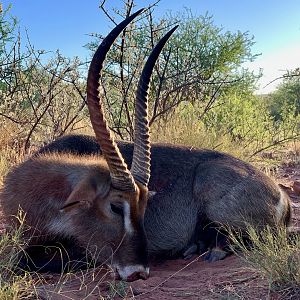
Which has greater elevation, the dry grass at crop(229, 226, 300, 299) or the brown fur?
the brown fur

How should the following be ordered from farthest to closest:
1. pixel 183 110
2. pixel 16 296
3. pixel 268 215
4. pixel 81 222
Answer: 1. pixel 183 110
2. pixel 268 215
3. pixel 81 222
4. pixel 16 296

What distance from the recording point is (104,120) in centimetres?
397

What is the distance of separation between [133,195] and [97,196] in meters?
0.32

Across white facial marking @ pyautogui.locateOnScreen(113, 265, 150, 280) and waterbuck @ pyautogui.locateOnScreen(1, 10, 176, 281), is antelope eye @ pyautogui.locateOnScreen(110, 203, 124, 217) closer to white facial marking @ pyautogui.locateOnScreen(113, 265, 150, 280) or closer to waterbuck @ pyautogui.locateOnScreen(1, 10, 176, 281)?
waterbuck @ pyautogui.locateOnScreen(1, 10, 176, 281)

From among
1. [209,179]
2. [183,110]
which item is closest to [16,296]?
[209,179]

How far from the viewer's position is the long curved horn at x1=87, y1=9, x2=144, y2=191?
12.5 ft

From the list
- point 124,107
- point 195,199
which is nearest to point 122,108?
point 124,107

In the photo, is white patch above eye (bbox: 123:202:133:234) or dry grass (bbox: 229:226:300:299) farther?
white patch above eye (bbox: 123:202:133:234)

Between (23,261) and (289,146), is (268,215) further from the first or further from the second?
(289,146)

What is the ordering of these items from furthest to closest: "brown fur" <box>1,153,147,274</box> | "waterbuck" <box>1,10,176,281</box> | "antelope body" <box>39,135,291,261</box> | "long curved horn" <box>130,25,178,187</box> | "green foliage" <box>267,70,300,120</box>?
1. "green foliage" <box>267,70,300,120</box>
2. "antelope body" <box>39,135,291,261</box>
3. "long curved horn" <box>130,25,178,187</box>
4. "brown fur" <box>1,153,147,274</box>
5. "waterbuck" <box>1,10,176,281</box>

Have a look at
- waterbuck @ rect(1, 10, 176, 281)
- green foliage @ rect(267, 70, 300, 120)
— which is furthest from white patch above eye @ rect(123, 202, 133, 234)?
green foliage @ rect(267, 70, 300, 120)

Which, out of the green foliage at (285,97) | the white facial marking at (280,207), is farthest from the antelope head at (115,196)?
the green foliage at (285,97)

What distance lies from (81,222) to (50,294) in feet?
→ 2.89

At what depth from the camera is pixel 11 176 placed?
15.3 ft
